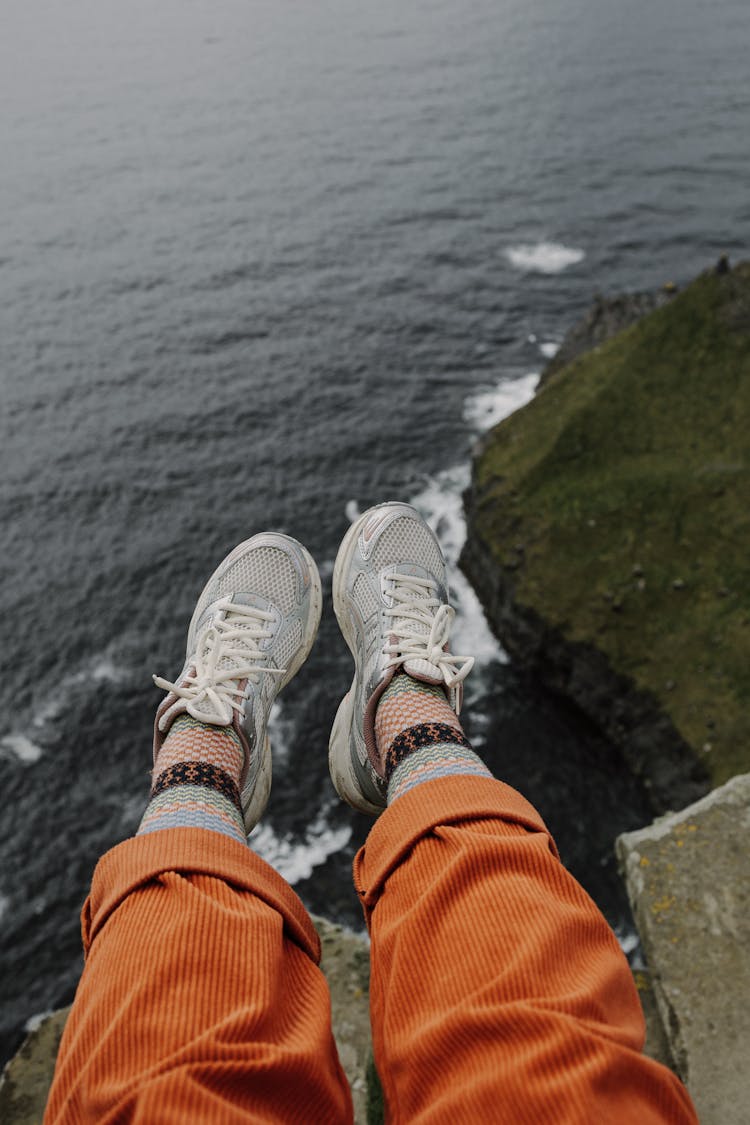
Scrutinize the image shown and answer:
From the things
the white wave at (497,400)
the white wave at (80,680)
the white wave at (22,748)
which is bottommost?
the white wave at (22,748)

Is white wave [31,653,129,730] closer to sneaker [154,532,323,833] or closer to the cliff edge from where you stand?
the cliff edge

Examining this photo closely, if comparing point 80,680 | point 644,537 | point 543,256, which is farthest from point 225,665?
point 543,256

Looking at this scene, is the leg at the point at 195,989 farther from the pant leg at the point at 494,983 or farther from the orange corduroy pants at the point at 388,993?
the pant leg at the point at 494,983

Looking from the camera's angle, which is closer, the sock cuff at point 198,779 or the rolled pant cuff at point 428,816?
the rolled pant cuff at point 428,816

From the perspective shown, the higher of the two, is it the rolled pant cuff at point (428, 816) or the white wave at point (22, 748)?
the rolled pant cuff at point (428, 816)

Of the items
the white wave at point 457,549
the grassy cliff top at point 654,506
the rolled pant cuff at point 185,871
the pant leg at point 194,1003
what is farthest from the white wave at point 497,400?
the pant leg at point 194,1003

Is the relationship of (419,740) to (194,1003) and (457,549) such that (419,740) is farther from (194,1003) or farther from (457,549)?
(457,549)

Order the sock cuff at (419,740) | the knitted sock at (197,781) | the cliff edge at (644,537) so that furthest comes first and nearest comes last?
the cliff edge at (644,537)
the sock cuff at (419,740)
the knitted sock at (197,781)
